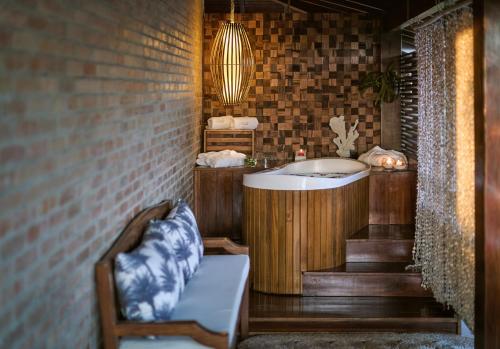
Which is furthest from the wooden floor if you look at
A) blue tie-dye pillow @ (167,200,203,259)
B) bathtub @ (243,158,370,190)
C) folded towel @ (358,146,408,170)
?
blue tie-dye pillow @ (167,200,203,259)

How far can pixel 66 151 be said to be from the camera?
2.86 m

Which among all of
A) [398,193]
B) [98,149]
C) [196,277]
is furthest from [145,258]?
[398,193]

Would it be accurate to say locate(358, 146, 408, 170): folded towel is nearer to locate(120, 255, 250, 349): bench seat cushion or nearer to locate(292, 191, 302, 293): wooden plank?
locate(292, 191, 302, 293): wooden plank

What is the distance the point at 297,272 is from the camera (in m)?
6.16

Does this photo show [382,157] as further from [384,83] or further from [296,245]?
[296,245]

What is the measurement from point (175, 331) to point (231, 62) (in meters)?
4.54

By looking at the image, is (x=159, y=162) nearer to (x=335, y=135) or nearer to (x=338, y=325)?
(x=338, y=325)

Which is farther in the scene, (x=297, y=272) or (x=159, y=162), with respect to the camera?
(x=297, y=272)

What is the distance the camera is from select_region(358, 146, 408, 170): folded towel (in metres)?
7.34

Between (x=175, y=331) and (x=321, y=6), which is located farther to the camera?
(x=321, y=6)

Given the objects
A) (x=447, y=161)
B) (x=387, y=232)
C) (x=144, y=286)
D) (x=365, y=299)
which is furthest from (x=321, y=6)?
(x=144, y=286)

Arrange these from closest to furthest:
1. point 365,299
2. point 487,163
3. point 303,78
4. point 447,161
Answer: point 487,163, point 447,161, point 365,299, point 303,78

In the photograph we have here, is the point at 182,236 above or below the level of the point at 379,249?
above

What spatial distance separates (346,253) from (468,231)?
1.77 metres
